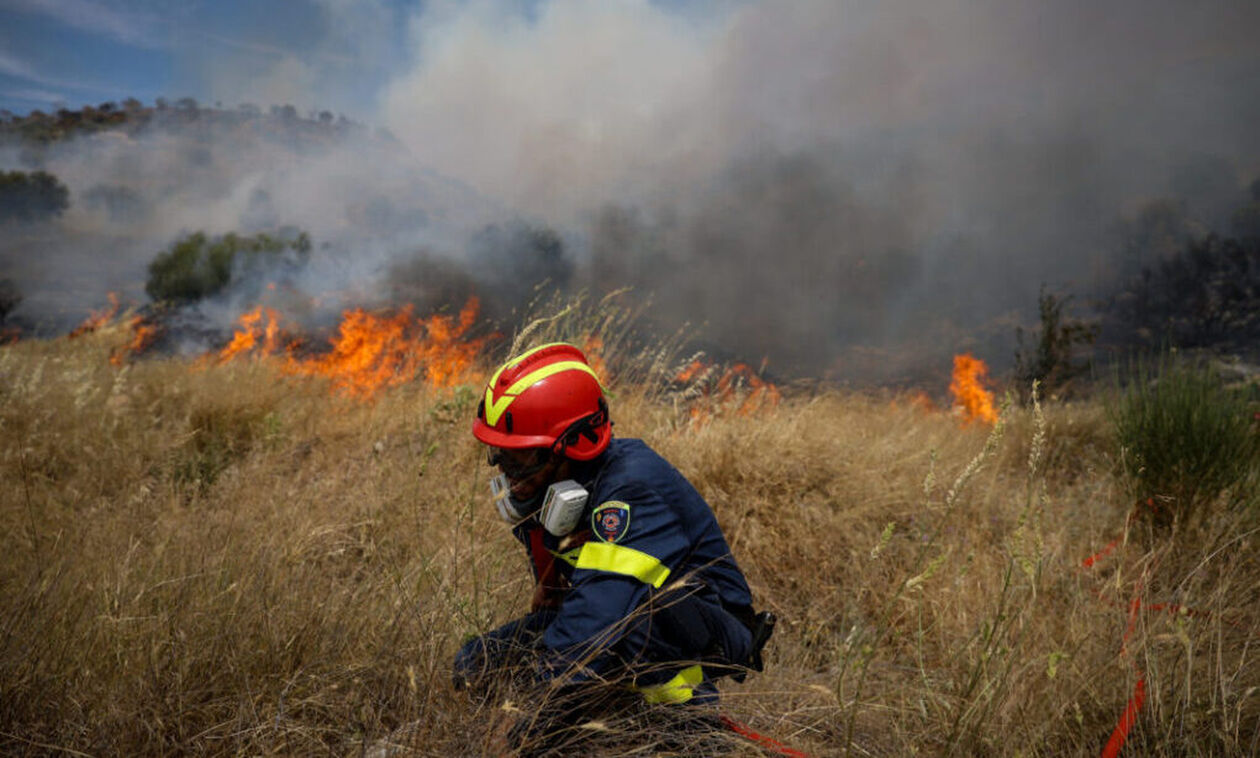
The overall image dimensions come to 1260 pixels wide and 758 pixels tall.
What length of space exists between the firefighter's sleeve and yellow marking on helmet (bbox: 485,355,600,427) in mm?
394

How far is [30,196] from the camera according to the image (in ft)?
91.3

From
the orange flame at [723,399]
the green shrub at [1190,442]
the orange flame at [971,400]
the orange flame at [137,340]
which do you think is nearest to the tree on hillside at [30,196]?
the orange flame at [137,340]

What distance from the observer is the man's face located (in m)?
1.79

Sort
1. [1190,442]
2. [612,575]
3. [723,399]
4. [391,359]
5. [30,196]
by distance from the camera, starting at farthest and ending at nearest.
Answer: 1. [30,196]
2. [391,359]
3. [723,399]
4. [1190,442]
5. [612,575]

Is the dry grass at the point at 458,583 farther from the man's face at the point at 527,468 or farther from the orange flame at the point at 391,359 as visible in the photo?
the orange flame at the point at 391,359

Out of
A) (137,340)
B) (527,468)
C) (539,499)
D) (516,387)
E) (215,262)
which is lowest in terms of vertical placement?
(539,499)

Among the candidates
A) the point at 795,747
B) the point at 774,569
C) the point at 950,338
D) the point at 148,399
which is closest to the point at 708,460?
the point at 774,569

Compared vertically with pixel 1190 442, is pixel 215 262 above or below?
above

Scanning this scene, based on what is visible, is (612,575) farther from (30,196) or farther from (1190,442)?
(30,196)

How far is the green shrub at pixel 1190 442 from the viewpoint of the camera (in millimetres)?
3281

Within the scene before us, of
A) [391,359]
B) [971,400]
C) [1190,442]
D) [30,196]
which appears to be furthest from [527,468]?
[30,196]

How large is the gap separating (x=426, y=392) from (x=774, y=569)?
310 centimetres

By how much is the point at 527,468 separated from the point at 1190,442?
12.4 ft

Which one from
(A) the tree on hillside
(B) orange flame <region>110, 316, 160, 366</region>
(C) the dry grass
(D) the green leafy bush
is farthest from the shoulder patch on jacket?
(A) the tree on hillside
